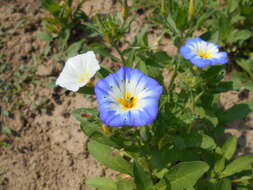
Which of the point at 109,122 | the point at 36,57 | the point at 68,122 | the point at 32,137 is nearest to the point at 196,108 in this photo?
the point at 109,122

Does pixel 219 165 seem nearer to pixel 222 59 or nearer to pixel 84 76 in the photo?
pixel 222 59

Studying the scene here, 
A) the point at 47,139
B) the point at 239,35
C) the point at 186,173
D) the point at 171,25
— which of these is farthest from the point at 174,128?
the point at 239,35

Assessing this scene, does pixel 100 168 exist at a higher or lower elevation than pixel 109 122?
lower

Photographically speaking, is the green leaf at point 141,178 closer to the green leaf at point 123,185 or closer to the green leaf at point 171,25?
the green leaf at point 123,185

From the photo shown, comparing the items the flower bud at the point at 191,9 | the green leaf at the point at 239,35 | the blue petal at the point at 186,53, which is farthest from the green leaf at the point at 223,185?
the green leaf at the point at 239,35

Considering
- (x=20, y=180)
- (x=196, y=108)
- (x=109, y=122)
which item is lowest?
(x=20, y=180)

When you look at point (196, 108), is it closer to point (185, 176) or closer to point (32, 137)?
point (185, 176)

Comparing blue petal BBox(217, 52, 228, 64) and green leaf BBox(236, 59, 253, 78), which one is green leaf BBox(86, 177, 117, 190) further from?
green leaf BBox(236, 59, 253, 78)
